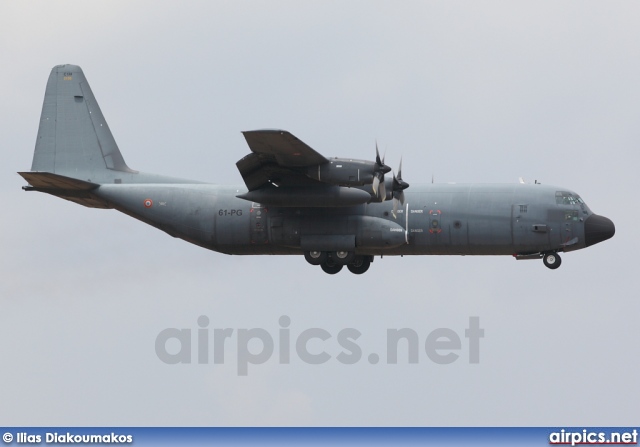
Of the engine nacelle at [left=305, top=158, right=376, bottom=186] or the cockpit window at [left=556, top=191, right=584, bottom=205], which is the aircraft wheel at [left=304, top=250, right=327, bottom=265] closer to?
the engine nacelle at [left=305, top=158, right=376, bottom=186]

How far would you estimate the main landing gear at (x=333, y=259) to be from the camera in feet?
157

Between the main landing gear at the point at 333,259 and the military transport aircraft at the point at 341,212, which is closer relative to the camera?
the military transport aircraft at the point at 341,212

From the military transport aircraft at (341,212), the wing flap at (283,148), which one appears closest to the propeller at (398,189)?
the military transport aircraft at (341,212)

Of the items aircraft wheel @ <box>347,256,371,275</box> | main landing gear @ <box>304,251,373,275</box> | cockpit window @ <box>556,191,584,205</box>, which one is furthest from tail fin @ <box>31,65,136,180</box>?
cockpit window @ <box>556,191,584,205</box>

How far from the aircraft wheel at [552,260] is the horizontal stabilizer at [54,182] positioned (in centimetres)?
1594

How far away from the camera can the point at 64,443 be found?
38.5m

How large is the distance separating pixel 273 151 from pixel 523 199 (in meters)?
8.90

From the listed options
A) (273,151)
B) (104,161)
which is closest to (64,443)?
(273,151)

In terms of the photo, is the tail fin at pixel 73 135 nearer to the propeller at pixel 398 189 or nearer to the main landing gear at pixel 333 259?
the main landing gear at pixel 333 259

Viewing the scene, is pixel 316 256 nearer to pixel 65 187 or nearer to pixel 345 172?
pixel 345 172

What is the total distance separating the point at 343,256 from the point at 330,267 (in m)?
0.98

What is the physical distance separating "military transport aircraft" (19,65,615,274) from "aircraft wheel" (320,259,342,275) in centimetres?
3

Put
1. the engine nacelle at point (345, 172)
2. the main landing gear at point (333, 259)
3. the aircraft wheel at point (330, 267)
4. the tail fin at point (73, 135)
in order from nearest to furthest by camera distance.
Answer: the engine nacelle at point (345, 172)
the main landing gear at point (333, 259)
the aircraft wheel at point (330, 267)
the tail fin at point (73, 135)

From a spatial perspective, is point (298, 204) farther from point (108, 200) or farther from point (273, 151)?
point (108, 200)
